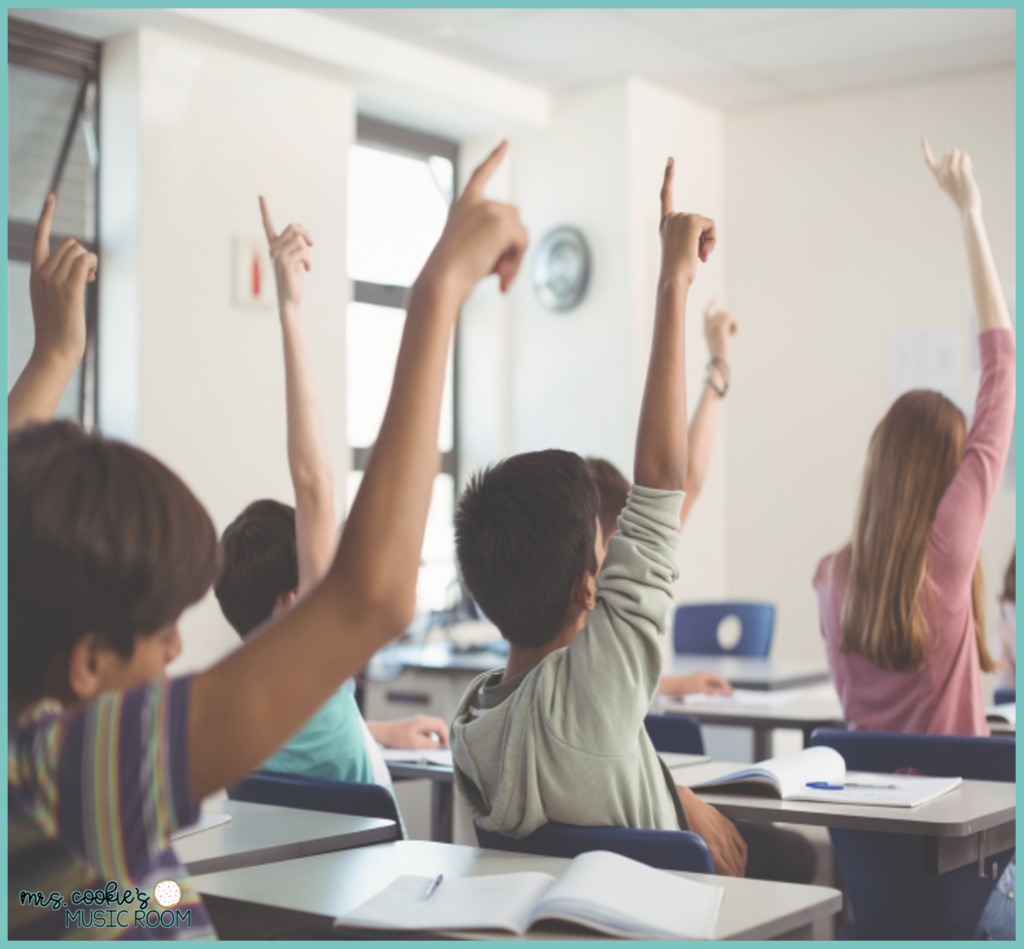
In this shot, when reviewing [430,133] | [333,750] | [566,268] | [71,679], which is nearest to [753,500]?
[566,268]

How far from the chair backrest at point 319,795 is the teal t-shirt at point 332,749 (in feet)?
0.22

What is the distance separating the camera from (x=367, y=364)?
5.70 m

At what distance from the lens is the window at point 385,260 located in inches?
223

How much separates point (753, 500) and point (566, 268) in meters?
1.45

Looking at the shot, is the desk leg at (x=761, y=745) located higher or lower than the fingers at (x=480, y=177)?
lower

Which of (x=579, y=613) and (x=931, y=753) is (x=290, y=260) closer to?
(x=579, y=613)

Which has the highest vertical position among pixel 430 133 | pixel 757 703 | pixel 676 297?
pixel 430 133

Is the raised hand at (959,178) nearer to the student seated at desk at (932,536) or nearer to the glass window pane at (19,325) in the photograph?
the student seated at desk at (932,536)

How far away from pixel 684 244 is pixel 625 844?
71cm

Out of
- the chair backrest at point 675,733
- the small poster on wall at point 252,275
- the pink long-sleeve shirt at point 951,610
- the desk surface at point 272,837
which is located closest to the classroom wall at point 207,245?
the small poster on wall at point 252,275

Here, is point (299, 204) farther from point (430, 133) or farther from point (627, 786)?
point (627, 786)

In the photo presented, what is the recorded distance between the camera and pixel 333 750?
2.12 m

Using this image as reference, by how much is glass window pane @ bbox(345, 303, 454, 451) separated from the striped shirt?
4.71m

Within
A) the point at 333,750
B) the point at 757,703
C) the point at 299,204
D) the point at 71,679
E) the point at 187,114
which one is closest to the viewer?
the point at 71,679
